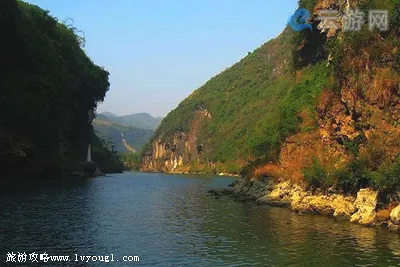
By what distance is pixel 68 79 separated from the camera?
257 ft

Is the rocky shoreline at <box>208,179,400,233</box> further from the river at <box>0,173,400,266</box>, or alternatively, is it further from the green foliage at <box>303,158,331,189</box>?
the river at <box>0,173,400,266</box>

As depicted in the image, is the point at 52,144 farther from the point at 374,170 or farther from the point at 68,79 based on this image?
the point at 374,170

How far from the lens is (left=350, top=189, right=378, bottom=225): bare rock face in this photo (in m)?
34.0

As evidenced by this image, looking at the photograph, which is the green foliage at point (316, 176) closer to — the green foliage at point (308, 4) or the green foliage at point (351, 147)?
the green foliage at point (351, 147)

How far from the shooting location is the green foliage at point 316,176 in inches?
1674

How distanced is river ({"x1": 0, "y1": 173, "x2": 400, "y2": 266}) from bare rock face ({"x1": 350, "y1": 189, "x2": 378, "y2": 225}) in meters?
1.35

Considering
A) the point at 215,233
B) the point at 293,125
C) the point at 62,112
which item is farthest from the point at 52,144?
the point at 215,233

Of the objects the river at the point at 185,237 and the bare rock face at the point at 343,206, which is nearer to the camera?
the river at the point at 185,237

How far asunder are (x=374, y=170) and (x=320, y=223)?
6.59 meters

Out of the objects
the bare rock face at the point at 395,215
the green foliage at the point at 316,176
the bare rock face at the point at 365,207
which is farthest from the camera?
the green foliage at the point at 316,176

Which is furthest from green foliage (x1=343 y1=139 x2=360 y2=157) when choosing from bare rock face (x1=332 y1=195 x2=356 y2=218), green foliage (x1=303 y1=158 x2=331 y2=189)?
bare rock face (x1=332 y1=195 x2=356 y2=218)

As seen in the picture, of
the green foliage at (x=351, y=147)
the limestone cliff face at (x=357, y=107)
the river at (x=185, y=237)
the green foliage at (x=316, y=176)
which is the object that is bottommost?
the river at (x=185, y=237)

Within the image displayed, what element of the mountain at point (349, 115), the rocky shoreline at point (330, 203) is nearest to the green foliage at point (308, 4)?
the mountain at point (349, 115)

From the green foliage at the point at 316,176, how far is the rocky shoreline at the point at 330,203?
1012 millimetres
